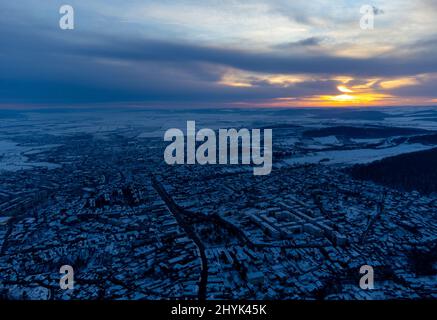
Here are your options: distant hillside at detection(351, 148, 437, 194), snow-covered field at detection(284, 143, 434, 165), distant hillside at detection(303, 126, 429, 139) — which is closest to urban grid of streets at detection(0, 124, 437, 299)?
distant hillside at detection(351, 148, 437, 194)

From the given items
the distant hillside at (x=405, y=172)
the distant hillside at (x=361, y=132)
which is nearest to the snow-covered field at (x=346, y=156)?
the distant hillside at (x=405, y=172)

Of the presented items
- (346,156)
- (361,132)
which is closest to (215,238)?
(346,156)

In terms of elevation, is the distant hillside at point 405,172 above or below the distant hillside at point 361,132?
below

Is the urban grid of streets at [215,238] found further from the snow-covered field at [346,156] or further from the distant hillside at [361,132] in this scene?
the distant hillside at [361,132]

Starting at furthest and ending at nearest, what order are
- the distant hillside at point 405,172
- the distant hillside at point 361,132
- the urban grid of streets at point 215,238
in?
the distant hillside at point 361,132 < the distant hillside at point 405,172 < the urban grid of streets at point 215,238

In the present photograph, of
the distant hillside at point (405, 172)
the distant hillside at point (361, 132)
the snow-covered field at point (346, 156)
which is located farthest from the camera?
the distant hillside at point (361, 132)

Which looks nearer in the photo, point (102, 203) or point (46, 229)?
point (46, 229)

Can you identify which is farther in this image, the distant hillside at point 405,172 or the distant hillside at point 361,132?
the distant hillside at point 361,132

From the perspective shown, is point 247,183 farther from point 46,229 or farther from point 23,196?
point 23,196
